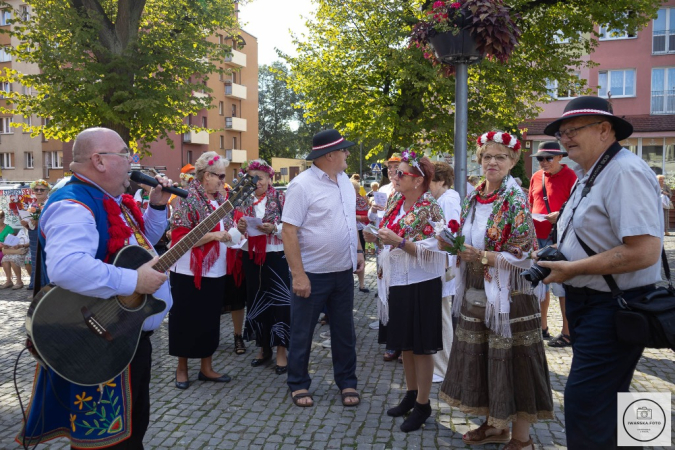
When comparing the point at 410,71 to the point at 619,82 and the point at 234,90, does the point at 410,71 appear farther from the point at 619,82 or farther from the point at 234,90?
A: the point at 234,90

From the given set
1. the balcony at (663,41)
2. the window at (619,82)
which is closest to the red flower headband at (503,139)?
the window at (619,82)

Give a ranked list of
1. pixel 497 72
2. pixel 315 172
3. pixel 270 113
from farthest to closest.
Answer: pixel 270 113 → pixel 497 72 → pixel 315 172

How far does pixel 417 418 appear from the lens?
4.25 metres

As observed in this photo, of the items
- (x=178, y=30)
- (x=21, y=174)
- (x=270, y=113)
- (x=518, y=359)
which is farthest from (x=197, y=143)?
(x=518, y=359)

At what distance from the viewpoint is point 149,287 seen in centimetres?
279

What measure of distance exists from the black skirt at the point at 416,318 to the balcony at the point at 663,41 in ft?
102

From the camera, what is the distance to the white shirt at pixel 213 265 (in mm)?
5301

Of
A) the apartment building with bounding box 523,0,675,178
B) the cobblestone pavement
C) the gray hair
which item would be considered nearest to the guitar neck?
the gray hair

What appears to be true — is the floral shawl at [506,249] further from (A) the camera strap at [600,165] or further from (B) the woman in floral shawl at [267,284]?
(B) the woman in floral shawl at [267,284]

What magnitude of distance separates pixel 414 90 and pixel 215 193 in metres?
11.2

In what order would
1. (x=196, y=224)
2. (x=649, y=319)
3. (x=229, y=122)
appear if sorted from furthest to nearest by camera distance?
(x=229, y=122), (x=196, y=224), (x=649, y=319)

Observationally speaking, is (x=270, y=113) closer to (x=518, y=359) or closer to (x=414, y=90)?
(x=414, y=90)

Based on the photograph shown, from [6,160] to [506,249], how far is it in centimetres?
4752

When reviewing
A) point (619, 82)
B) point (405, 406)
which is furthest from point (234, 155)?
point (405, 406)
